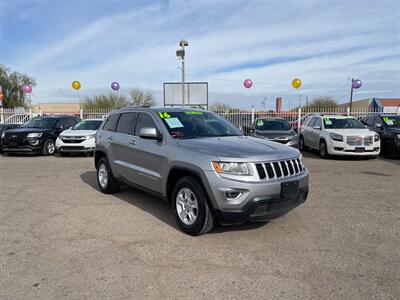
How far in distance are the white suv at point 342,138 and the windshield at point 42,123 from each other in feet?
36.1

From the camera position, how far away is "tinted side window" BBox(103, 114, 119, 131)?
6463 mm

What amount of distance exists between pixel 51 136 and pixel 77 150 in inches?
72.9

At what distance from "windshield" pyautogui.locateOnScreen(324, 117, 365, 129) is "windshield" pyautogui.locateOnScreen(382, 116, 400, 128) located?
1.08 m

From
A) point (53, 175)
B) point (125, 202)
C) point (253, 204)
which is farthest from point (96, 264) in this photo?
point (53, 175)

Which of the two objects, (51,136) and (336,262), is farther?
(51,136)

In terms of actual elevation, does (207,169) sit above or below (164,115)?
below

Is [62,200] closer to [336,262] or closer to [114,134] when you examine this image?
[114,134]

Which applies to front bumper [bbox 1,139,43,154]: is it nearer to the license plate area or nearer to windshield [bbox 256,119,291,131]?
windshield [bbox 256,119,291,131]

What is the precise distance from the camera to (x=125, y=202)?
19.7 feet

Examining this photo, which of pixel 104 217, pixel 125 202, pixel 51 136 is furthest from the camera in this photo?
pixel 51 136

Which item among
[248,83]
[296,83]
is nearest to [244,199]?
[296,83]

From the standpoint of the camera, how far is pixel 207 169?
394 centimetres

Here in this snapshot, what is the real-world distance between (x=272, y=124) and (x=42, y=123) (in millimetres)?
9766

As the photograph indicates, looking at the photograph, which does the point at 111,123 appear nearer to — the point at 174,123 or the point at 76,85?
the point at 174,123
